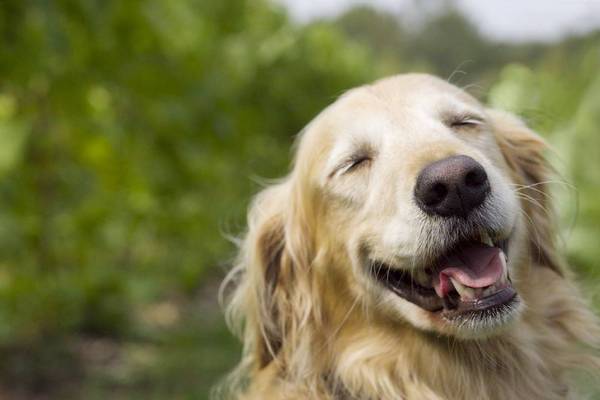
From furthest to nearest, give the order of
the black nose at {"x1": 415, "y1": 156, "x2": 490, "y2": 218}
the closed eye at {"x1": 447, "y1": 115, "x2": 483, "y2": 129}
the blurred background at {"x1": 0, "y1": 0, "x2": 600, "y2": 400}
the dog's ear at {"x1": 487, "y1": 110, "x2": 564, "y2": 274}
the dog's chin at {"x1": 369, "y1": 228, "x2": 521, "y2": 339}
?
the blurred background at {"x1": 0, "y1": 0, "x2": 600, "y2": 400} → the dog's ear at {"x1": 487, "y1": 110, "x2": 564, "y2": 274} → the closed eye at {"x1": 447, "y1": 115, "x2": 483, "y2": 129} → the dog's chin at {"x1": 369, "y1": 228, "x2": 521, "y2": 339} → the black nose at {"x1": 415, "y1": 156, "x2": 490, "y2": 218}

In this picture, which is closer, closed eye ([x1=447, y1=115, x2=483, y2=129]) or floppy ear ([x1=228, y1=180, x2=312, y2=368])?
closed eye ([x1=447, y1=115, x2=483, y2=129])

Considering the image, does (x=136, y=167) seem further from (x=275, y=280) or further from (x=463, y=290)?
(x=463, y=290)

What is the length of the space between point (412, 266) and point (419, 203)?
9.7 inches

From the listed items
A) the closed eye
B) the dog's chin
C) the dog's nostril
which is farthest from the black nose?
the closed eye

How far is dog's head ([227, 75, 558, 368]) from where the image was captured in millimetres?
2748

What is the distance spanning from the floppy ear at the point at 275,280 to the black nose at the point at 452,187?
0.84 metres

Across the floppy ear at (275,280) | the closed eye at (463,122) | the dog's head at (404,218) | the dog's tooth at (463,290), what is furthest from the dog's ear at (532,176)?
the floppy ear at (275,280)

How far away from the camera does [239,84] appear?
962cm

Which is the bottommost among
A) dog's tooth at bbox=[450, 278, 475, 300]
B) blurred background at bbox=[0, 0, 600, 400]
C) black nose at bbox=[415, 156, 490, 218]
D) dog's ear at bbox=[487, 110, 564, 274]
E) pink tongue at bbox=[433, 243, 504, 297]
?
dog's tooth at bbox=[450, 278, 475, 300]

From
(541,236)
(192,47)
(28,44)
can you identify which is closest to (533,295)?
(541,236)

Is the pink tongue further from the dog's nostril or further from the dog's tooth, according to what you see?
the dog's nostril

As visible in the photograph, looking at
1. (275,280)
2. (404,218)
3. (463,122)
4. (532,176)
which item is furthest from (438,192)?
(275,280)

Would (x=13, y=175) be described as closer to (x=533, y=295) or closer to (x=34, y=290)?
(x=34, y=290)

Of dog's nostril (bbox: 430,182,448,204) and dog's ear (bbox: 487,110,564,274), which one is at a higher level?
dog's ear (bbox: 487,110,564,274)
